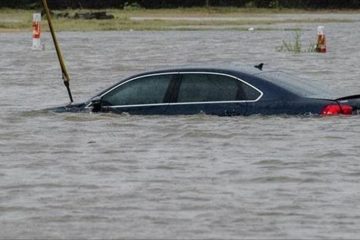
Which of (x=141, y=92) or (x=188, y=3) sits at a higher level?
(x=141, y=92)

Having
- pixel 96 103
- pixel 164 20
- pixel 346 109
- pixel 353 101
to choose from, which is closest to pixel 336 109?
pixel 346 109

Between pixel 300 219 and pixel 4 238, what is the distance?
281 centimetres

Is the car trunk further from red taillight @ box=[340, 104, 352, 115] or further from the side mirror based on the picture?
the side mirror

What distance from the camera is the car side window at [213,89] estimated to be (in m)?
21.9

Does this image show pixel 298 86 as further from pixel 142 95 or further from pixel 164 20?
pixel 164 20

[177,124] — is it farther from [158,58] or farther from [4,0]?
[4,0]

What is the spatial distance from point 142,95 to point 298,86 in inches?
90.2

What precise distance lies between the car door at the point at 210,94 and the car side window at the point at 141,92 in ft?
0.74

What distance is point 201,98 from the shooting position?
22125 millimetres

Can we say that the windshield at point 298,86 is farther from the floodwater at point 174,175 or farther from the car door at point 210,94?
the car door at point 210,94

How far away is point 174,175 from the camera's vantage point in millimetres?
17641

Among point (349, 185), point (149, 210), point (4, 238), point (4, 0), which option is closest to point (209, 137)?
point (349, 185)

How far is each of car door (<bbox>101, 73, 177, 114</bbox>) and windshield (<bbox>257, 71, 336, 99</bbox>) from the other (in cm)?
139

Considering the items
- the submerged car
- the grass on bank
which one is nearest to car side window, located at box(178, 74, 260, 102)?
the submerged car
